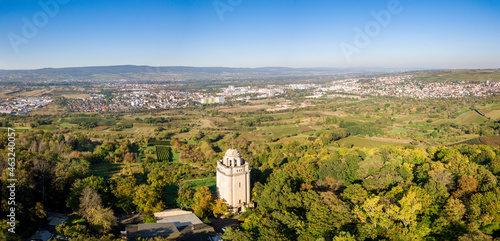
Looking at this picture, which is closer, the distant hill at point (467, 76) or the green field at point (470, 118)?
the green field at point (470, 118)

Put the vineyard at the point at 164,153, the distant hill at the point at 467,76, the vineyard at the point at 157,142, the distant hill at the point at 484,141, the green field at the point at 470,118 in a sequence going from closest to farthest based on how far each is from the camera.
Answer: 1. the vineyard at the point at 164,153
2. the distant hill at the point at 484,141
3. the vineyard at the point at 157,142
4. the green field at the point at 470,118
5. the distant hill at the point at 467,76

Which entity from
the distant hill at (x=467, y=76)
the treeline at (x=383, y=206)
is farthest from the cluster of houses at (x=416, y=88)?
the treeline at (x=383, y=206)

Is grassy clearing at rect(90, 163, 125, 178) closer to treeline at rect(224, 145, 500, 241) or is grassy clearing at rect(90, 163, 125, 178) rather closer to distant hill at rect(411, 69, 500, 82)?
treeline at rect(224, 145, 500, 241)

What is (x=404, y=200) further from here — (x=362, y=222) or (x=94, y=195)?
(x=94, y=195)

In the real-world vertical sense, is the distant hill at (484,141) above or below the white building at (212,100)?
below

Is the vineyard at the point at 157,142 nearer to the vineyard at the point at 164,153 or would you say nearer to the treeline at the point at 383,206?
the vineyard at the point at 164,153

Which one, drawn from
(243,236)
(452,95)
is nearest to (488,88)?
(452,95)
